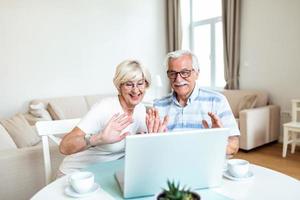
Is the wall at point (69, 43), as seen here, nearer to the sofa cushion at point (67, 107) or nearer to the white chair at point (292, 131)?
the sofa cushion at point (67, 107)

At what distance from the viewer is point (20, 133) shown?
2625 millimetres

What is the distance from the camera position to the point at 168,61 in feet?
5.01

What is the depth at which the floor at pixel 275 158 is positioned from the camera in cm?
316

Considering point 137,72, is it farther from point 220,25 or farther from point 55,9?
point 220,25

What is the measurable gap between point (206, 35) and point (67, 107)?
2925mm

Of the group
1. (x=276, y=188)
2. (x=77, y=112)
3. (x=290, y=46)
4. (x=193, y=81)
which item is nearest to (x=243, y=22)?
(x=290, y=46)

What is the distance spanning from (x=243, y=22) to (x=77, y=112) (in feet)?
9.95

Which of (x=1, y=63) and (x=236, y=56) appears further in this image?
(x=236, y=56)

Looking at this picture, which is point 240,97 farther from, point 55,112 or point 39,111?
point 39,111

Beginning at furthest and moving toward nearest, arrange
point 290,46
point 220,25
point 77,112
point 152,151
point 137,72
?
1. point 220,25
2. point 77,112
3. point 290,46
4. point 137,72
5. point 152,151

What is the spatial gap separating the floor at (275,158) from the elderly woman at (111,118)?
7.29 feet

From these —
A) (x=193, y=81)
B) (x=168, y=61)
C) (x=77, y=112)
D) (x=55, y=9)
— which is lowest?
(x=77, y=112)

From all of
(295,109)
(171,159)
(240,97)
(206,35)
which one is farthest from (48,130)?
(206,35)

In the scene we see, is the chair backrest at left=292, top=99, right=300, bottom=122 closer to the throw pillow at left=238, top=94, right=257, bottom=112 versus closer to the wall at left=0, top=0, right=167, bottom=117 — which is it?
the throw pillow at left=238, top=94, right=257, bottom=112
